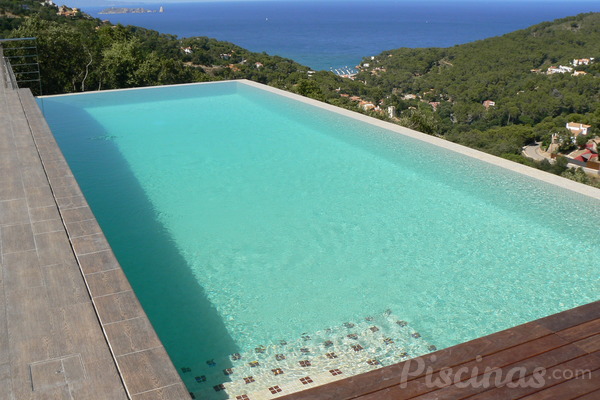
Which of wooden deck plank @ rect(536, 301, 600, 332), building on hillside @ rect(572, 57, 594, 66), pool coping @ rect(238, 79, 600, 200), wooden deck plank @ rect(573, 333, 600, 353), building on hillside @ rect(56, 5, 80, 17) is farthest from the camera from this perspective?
building on hillside @ rect(572, 57, 594, 66)

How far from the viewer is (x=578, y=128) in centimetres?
2838

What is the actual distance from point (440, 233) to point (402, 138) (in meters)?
2.46

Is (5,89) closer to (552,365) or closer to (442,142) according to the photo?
(442,142)

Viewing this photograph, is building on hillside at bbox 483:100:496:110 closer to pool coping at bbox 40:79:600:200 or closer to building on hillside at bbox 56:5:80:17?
building on hillside at bbox 56:5:80:17

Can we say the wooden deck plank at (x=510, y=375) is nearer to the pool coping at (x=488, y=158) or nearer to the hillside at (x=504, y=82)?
the pool coping at (x=488, y=158)

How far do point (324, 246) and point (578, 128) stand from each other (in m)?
29.0

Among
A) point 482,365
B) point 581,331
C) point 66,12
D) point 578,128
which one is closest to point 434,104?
point 578,128

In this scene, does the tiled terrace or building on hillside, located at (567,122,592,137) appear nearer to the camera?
the tiled terrace

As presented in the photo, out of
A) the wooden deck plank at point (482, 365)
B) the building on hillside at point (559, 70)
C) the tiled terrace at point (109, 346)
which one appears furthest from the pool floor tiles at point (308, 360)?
the building on hillside at point (559, 70)

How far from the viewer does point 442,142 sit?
19.8ft

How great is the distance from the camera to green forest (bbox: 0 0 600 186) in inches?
432

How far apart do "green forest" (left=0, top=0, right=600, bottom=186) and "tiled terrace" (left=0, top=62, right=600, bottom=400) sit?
442cm

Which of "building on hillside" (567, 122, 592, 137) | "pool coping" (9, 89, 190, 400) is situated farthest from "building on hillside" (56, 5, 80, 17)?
"pool coping" (9, 89, 190, 400)

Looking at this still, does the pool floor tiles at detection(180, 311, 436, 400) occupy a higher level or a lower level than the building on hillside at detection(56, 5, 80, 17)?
lower
